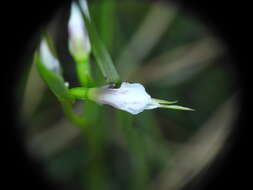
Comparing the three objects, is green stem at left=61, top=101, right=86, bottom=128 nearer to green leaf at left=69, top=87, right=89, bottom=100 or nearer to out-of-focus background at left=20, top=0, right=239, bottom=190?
green leaf at left=69, top=87, right=89, bottom=100

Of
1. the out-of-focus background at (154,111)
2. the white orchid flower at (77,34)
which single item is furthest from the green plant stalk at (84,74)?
the out-of-focus background at (154,111)

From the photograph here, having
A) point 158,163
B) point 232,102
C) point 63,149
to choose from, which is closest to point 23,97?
point 63,149

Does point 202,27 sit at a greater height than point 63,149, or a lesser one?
greater

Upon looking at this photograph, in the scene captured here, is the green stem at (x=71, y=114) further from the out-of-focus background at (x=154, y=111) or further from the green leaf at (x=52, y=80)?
the out-of-focus background at (x=154, y=111)

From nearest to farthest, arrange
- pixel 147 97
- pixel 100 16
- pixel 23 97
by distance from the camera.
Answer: pixel 147 97 < pixel 100 16 < pixel 23 97

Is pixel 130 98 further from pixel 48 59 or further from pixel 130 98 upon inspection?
pixel 48 59

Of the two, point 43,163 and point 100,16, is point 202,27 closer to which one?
point 100,16
